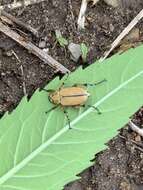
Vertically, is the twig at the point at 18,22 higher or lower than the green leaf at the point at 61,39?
higher

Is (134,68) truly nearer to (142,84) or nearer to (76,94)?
(142,84)

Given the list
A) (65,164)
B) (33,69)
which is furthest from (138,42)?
(65,164)

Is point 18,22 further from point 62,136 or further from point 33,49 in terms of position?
point 62,136

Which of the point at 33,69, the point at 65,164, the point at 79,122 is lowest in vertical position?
the point at 65,164

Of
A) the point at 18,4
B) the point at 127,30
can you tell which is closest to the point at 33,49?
the point at 18,4

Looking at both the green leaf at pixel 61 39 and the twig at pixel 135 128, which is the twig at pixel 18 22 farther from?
the twig at pixel 135 128

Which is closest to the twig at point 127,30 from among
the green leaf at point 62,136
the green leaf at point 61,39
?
the green leaf at point 61,39

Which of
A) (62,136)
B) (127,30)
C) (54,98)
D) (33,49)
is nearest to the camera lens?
(62,136)
